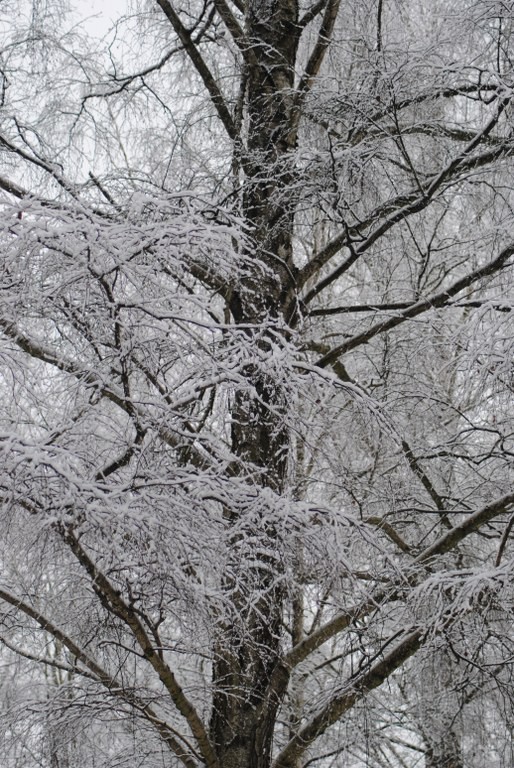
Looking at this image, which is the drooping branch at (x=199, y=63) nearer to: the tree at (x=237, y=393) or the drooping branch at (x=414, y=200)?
the tree at (x=237, y=393)

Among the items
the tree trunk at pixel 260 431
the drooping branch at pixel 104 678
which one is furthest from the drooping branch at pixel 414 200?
the drooping branch at pixel 104 678

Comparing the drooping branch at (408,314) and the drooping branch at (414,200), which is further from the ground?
the drooping branch at (414,200)

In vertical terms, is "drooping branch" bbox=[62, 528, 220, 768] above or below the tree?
below

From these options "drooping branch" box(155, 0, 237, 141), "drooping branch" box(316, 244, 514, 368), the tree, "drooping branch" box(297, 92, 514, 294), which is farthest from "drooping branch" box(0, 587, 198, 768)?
"drooping branch" box(155, 0, 237, 141)

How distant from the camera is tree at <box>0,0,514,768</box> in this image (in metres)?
2.85

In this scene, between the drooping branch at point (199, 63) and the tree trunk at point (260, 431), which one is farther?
the drooping branch at point (199, 63)

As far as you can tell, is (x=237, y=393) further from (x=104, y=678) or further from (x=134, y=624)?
(x=104, y=678)

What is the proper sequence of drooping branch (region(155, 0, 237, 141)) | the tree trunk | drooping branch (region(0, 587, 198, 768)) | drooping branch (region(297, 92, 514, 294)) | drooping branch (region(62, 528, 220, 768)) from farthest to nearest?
drooping branch (region(155, 0, 237, 141))
drooping branch (region(297, 92, 514, 294))
drooping branch (region(0, 587, 198, 768))
the tree trunk
drooping branch (region(62, 528, 220, 768))

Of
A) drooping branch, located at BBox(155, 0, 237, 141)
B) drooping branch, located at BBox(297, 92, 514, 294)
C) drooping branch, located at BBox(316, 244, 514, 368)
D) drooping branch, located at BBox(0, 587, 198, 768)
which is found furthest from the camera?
drooping branch, located at BBox(155, 0, 237, 141)

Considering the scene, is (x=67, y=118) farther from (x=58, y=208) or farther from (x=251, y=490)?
(x=251, y=490)

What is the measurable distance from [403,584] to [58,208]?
6.68ft

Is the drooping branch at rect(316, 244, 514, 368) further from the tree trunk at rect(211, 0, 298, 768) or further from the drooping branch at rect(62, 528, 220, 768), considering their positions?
the drooping branch at rect(62, 528, 220, 768)

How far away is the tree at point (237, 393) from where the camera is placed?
285 centimetres

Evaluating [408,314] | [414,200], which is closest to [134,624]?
[408,314]
